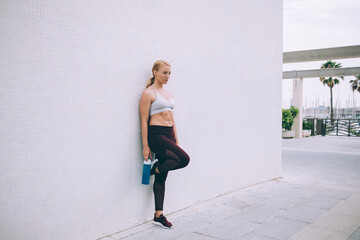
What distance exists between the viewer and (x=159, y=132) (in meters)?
3.11

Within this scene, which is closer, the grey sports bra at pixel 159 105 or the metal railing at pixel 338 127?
the grey sports bra at pixel 159 105

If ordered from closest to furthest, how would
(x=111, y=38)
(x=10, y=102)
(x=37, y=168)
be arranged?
(x=10, y=102), (x=37, y=168), (x=111, y=38)

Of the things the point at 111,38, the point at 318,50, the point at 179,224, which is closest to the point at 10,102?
the point at 111,38

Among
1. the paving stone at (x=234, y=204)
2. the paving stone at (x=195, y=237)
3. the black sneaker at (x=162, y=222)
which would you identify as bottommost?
the paving stone at (x=234, y=204)

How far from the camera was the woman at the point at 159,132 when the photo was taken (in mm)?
3068

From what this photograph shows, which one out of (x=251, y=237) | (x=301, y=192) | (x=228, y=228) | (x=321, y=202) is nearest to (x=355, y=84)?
(x=301, y=192)

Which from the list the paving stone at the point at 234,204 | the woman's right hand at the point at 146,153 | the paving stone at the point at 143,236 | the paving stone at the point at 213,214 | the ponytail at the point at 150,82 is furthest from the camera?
the paving stone at the point at 234,204

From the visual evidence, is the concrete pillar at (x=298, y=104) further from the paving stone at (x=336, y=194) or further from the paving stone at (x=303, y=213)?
the paving stone at (x=303, y=213)

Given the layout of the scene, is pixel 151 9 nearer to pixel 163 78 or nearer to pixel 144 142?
pixel 163 78

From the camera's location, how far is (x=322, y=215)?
139 inches

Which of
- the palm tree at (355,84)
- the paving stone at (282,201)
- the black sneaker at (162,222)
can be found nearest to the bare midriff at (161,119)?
the black sneaker at (162,222)

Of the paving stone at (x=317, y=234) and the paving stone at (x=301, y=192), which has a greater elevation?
the paving stone at (x=317, y=234)

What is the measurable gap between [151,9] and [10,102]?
1727mm

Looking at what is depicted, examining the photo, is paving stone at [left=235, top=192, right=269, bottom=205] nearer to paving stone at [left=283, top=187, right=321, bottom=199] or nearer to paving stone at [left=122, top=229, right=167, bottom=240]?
paving stone at [left=283, top=187, right=321, bottom=199]
